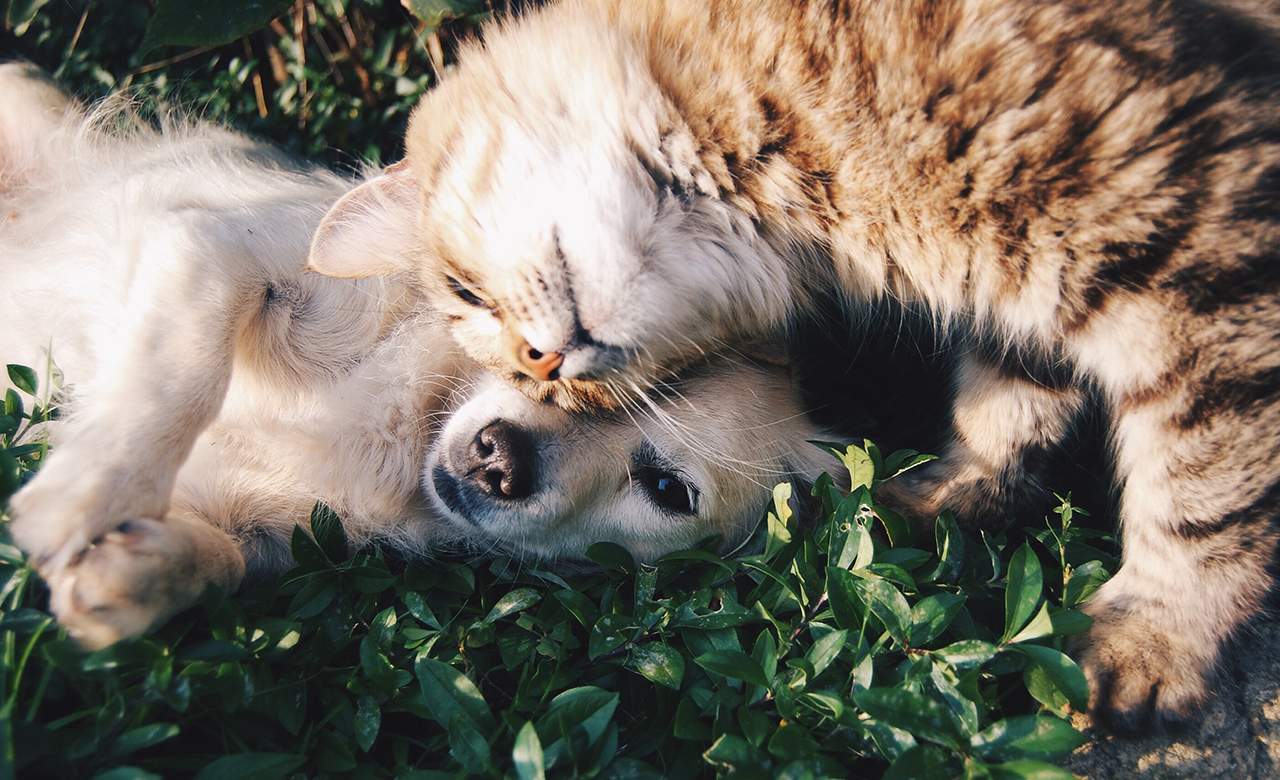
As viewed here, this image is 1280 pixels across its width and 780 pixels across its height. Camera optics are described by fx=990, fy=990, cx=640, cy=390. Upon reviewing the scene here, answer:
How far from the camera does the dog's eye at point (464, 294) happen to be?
7.98ft

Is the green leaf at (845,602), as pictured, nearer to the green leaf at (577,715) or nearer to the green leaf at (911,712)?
the green leaf at (911,712)

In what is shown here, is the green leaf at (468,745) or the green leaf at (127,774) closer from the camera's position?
the green leaf at (127,774)

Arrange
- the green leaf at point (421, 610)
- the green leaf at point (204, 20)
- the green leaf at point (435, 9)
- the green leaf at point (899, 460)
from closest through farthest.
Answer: the green leaf at point (421, 610), the green leaf at point (899, 460), the green leaf at point (204, 20), the green leaf at point (435, 9)

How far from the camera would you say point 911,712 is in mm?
1817

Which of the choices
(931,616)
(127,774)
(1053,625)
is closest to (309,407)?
(127,774)

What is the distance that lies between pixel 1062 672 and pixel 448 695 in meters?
1.21

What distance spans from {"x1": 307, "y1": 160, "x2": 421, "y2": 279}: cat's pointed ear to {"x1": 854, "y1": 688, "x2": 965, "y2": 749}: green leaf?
162cm

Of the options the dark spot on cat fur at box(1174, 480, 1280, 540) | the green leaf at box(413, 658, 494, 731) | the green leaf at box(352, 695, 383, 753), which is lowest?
the green leaf at box(352, 695, 383, 753)

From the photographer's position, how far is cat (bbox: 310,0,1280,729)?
1.93 meters

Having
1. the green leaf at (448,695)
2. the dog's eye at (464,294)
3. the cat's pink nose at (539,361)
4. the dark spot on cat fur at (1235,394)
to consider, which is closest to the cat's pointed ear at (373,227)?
the dog's eye at (464,294)

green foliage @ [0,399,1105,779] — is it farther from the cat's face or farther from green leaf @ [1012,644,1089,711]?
the cat's face

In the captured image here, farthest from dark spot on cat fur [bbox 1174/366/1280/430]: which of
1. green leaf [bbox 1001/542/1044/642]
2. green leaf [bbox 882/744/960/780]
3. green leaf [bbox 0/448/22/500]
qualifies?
green leaf [bbox 0/448/22/500]

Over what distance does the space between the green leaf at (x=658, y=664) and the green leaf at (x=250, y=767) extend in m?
0.70

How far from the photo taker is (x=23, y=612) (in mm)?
1862
